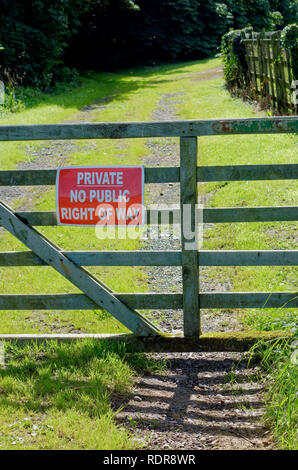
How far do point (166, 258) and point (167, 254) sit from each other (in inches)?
1.5

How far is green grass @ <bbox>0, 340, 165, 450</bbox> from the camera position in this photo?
3.68 metres

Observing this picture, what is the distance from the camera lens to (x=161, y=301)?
15.4 feet

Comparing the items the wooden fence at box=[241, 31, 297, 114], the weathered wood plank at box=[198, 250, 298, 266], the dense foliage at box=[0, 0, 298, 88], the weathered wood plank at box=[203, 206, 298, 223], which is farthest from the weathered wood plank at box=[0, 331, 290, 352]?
the dense foliage at box=[0, 0, 298, 88]

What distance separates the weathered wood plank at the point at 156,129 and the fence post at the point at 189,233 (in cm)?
11

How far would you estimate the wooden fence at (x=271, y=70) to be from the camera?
13.6 meters

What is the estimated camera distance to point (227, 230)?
7.77 m

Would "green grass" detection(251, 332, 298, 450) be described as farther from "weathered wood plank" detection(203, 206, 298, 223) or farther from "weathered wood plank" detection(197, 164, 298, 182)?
"weathered wood plank" detection(197, 164, 298, 182)

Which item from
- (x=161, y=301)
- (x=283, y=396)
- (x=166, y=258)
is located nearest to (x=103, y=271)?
(x=161, y=301)

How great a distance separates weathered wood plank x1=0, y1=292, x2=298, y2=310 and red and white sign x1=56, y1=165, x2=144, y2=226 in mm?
679

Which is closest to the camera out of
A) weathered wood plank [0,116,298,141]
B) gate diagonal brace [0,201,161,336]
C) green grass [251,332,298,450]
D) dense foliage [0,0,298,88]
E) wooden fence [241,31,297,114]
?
green grass [251,332,298,450]

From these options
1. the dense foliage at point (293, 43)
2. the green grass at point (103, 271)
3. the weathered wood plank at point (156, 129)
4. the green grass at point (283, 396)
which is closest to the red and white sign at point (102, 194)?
the weathered wood plank at point (156, 129)

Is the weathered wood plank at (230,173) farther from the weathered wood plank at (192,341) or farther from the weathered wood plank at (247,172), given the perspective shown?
the weathered wood plank at (192,341)

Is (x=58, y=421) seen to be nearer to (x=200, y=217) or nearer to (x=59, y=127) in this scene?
(x=200, y=217)
